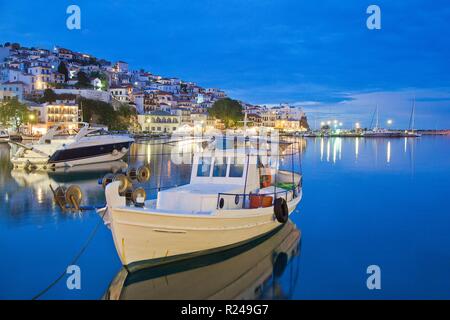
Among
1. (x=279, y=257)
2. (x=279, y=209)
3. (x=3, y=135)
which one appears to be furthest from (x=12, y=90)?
(x=279, y=257)

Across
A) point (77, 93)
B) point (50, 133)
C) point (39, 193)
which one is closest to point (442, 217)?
point (39, 193)

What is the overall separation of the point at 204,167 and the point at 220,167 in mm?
486

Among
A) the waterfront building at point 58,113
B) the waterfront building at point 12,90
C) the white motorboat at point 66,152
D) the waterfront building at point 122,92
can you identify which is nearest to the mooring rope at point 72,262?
the white motorboat at point 66,152

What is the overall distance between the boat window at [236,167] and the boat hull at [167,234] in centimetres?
183

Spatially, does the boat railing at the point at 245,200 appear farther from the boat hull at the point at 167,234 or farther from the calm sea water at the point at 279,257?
the calm sea water at the point at 279,257

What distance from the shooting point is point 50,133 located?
3309 cm

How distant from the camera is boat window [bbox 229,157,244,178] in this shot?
464 inches

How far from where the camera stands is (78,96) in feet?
256

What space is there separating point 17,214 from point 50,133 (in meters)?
19.3

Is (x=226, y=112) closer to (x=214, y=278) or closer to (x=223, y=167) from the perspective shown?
(x=223, y=167)

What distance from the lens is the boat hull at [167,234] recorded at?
863 centimetres
